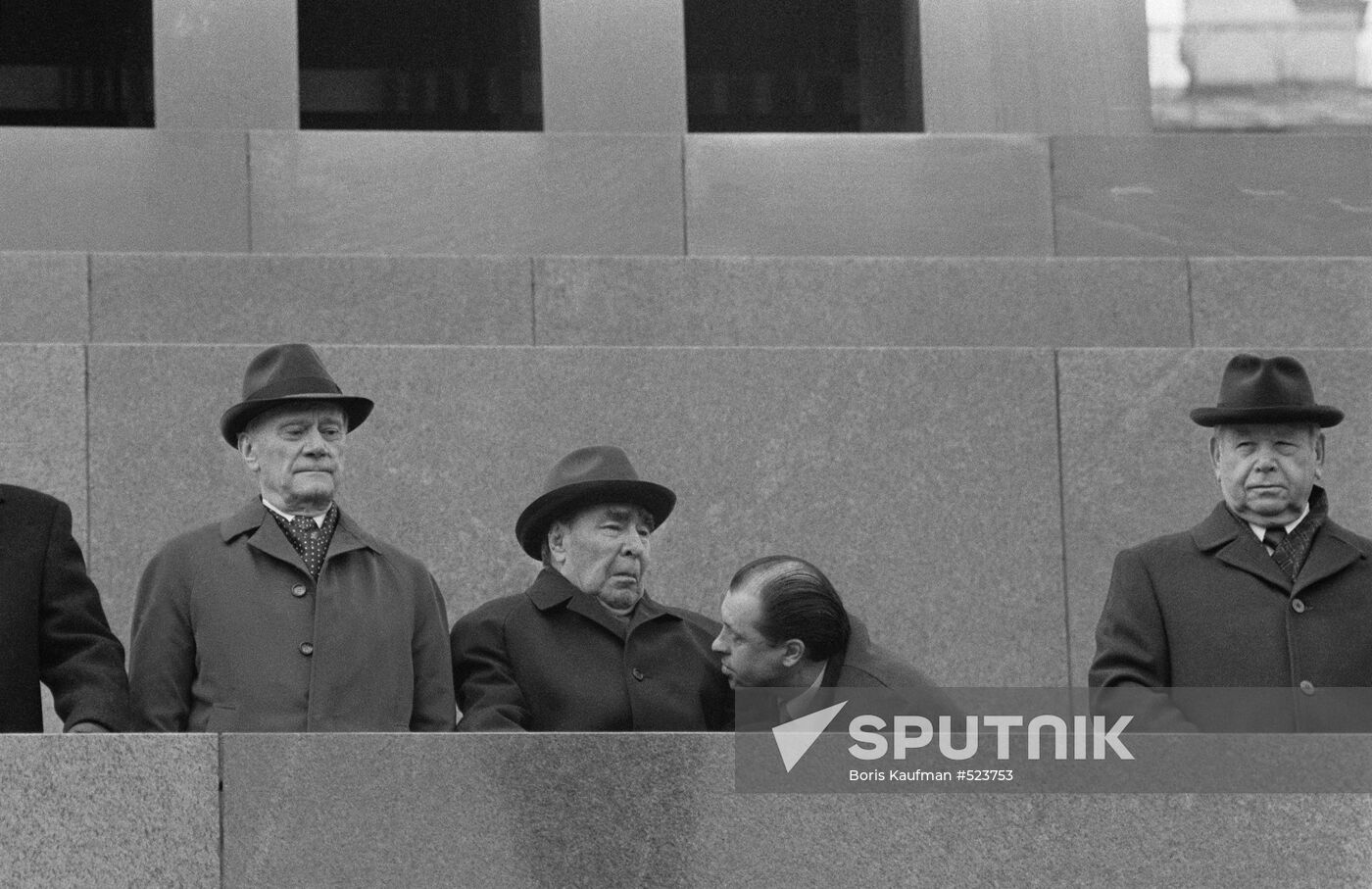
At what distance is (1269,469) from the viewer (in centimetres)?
883

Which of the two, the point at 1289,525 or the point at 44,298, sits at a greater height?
the point at 44,298

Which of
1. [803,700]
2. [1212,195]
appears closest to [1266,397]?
[803,700]

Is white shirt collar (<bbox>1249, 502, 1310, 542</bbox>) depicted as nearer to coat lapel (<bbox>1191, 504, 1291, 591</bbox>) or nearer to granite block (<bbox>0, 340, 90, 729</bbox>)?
coat lapel (<bbox>1191, 504, 1291, 591</bbox>)

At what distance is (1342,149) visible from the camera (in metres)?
12.9

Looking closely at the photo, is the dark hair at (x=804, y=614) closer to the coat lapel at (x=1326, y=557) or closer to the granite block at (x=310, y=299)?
the coat lapel at (x=1326, y=557)

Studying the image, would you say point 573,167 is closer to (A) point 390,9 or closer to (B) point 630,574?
(A) point 390,9

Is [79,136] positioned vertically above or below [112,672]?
above

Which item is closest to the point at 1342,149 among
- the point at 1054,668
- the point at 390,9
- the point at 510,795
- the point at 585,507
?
the point at 1054,668

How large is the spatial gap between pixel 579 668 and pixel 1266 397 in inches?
86.6

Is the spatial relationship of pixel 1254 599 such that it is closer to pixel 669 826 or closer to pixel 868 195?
pixel 669 826

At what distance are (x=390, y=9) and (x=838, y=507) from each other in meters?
4.04

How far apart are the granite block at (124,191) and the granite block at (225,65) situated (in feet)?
0.68

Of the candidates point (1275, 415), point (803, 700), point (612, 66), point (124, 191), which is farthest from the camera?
point (612, 66)

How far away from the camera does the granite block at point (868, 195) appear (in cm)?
1258
